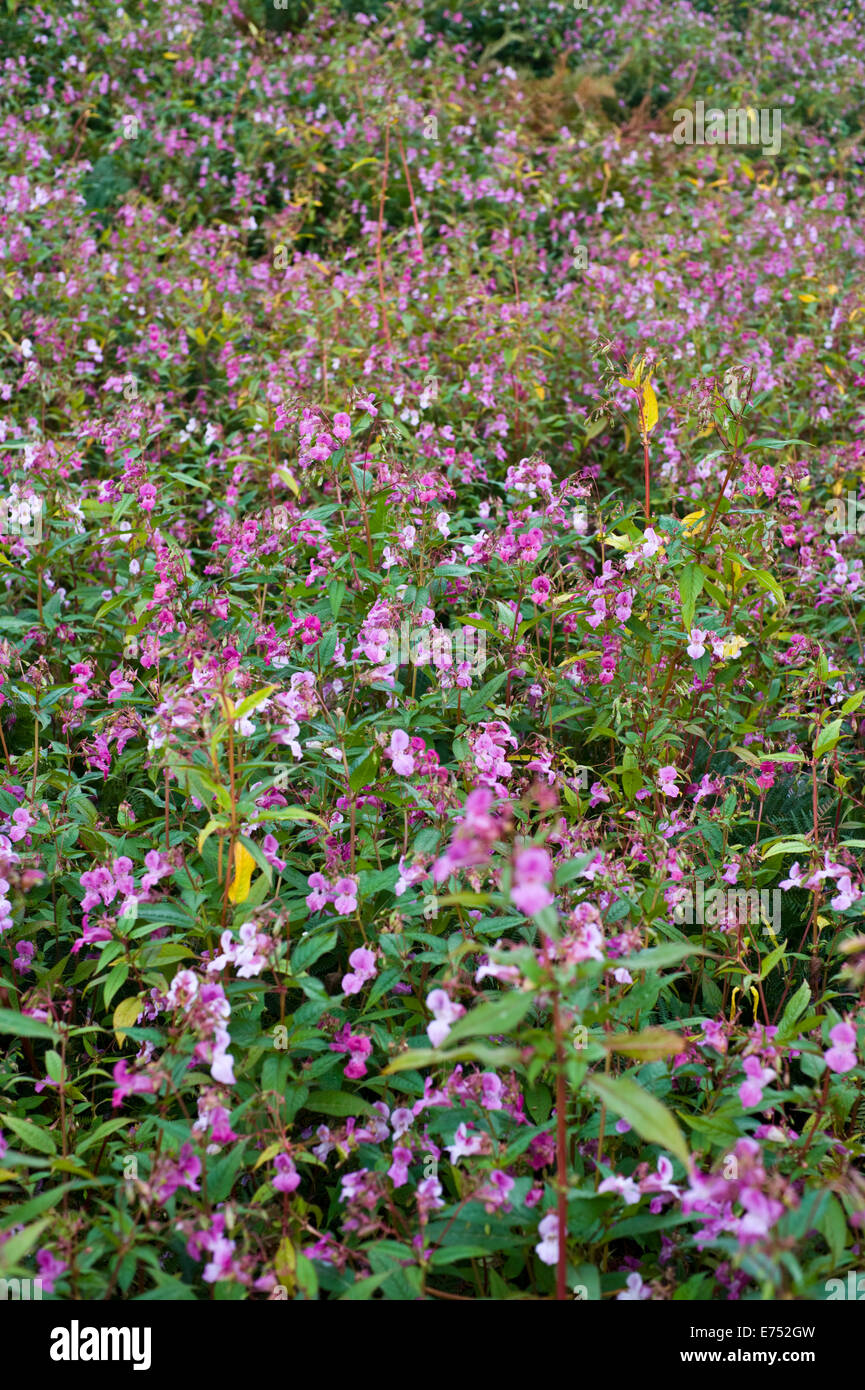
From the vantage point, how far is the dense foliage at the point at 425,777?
1.47 m

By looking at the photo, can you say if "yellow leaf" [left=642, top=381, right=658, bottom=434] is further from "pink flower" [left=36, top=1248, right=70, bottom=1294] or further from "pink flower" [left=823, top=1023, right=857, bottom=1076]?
"pink flower" [left=36, top=1248, right=70, bottom=1294]

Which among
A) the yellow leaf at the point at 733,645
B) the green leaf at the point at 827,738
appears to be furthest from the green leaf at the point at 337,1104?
the yellow leaf at the point at 733,645

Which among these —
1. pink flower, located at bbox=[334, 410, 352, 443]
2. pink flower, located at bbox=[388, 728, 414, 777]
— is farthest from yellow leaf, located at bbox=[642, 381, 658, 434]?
pink flower, located at bbox=[388, 728, 414, 777]

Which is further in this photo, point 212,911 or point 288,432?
point 288,432

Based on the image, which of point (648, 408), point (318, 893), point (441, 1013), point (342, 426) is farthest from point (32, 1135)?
point (648, 408)

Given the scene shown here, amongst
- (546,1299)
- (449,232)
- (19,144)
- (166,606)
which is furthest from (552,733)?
(19,144)

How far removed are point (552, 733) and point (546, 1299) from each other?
1482 mm

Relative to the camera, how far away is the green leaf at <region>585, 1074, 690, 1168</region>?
43.1 inches

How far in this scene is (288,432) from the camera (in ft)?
12.2

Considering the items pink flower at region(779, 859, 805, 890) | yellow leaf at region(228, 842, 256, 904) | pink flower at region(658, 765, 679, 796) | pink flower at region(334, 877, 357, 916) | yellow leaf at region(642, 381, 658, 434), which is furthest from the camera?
yellow leaf at region(642, 381, 658, 434)

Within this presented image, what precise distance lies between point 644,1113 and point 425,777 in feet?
3.23

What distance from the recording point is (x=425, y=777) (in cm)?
204
